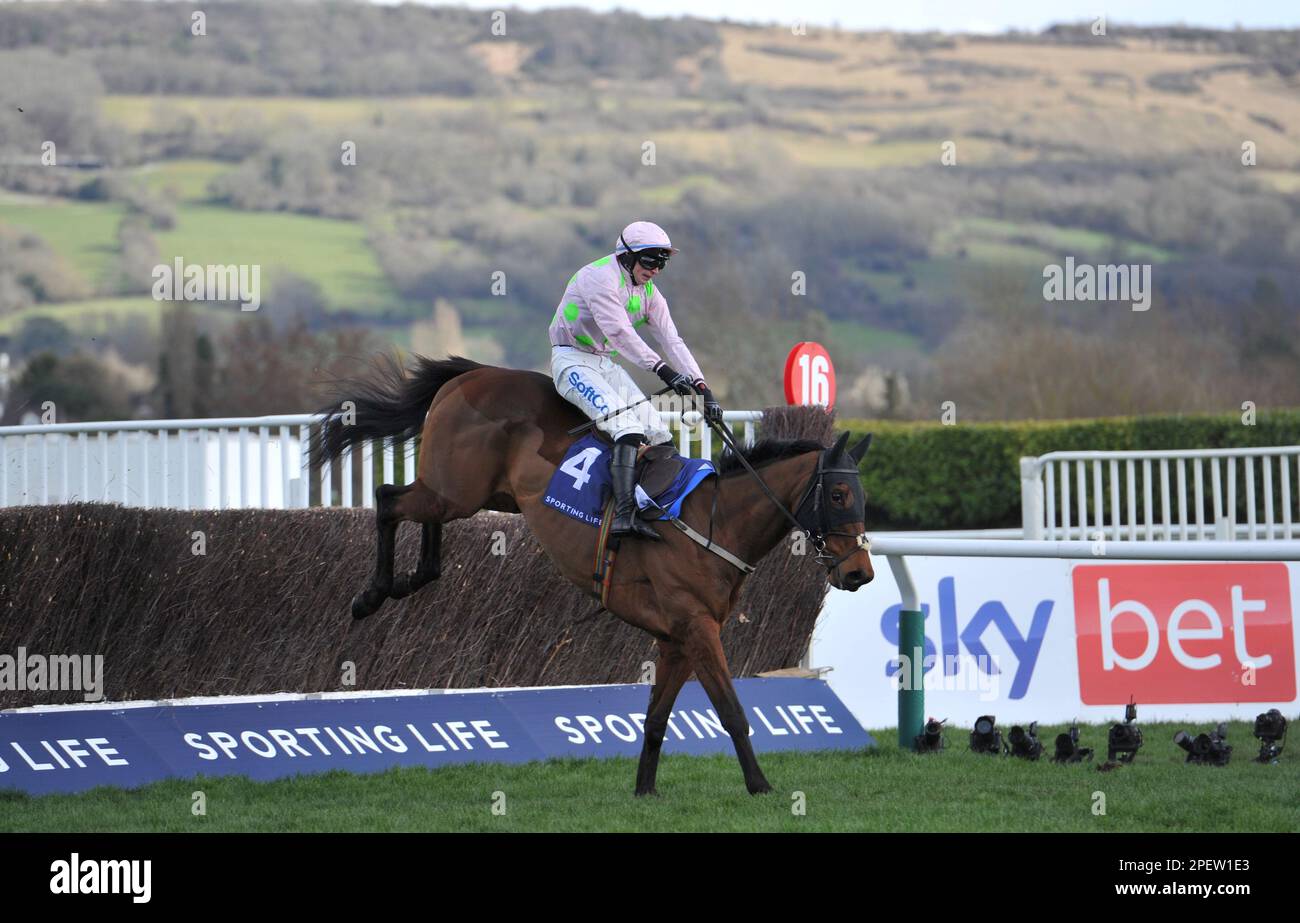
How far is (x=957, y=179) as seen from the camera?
49.4 m

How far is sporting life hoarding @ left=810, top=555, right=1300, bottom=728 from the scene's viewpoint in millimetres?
8539

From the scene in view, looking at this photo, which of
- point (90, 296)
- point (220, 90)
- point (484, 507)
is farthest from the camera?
point (220, 90)

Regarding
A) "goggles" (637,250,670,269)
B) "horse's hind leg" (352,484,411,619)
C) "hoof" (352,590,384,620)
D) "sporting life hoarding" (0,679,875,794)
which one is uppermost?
"goggles" (637,250,670,269)

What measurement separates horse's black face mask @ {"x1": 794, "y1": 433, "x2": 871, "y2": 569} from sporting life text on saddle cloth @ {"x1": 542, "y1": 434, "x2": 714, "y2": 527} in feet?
1.59

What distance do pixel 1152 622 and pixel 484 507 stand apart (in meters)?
3.84

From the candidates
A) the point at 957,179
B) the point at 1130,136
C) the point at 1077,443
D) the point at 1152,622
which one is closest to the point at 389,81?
the point at 957,179

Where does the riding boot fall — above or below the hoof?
above

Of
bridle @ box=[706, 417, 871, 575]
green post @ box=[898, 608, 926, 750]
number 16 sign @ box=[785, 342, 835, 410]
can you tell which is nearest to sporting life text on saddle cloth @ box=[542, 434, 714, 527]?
bridle @ box=[706, 417, 871, 575]

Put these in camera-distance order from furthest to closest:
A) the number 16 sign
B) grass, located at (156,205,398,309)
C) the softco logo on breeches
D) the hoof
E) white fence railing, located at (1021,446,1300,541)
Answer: grass, located at (156,205,398,309)
white fence railing, located at (1021,446,1300,541)
the number 16 sign
the hoof
the softco logo on breeches

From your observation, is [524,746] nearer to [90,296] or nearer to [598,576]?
[598,576]

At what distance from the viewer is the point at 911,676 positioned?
26.3 ft

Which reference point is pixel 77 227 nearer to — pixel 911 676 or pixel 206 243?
pixel 206 243

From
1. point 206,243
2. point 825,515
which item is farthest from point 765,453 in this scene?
point 206,243

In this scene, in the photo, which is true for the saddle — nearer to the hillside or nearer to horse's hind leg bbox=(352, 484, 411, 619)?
horse's hind leg bbox=(352, 484, 411, 619)
